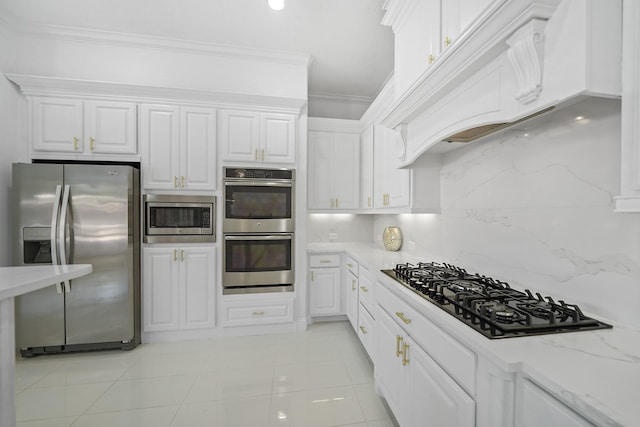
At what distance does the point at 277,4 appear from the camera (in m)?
2.11

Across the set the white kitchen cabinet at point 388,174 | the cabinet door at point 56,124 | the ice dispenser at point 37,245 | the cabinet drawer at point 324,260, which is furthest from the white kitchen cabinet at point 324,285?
the cabinet door at point 56,124

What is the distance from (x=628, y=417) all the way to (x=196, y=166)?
303cm

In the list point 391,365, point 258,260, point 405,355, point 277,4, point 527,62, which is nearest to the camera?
point 527,62

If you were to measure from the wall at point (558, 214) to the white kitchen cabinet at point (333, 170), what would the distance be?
5.40 ft

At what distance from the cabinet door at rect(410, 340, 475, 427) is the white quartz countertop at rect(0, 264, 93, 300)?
1.46 meters

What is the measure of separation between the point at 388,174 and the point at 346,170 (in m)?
0.88

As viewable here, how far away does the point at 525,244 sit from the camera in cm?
137

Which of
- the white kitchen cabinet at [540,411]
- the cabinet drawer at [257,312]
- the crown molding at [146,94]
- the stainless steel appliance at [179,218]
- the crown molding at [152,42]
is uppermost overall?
the crown molding at [152,42]

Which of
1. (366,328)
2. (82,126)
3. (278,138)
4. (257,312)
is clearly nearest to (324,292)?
(257,312)

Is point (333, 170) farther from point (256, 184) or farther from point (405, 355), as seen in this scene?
point (405, 355)

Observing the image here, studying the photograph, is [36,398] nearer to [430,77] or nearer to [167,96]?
[167,96]

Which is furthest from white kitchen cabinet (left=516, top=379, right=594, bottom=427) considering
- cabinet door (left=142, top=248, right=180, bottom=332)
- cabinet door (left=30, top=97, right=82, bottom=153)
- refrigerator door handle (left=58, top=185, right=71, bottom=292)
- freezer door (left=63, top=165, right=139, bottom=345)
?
cabinet door (left=30, top=97, right=82, bottom=153)

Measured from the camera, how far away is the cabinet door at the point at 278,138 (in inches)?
112

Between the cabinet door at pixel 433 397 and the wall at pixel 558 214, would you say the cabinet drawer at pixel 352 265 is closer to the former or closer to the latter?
the wall at pixel 558 214
